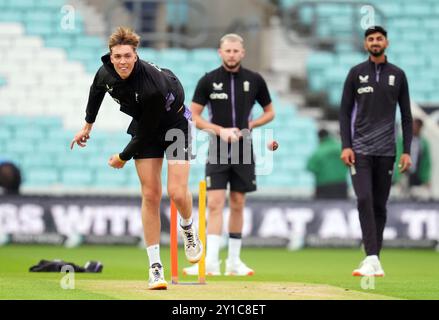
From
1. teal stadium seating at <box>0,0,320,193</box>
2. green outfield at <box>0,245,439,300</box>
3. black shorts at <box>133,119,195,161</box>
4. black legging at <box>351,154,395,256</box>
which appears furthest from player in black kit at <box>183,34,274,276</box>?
teal stadium seating at <box>0,0,320,193</box>

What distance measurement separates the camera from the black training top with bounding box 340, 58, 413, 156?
12031 mm

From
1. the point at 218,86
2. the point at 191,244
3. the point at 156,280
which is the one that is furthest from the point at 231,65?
the point at 156,280

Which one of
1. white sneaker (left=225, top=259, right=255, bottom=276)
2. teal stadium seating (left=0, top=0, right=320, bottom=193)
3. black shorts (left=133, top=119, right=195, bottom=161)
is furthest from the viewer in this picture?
teal stadium seating (left=0, top=0, right=320, bottom=193)

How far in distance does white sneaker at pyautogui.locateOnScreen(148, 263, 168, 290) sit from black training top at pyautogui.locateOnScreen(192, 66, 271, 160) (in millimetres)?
3245

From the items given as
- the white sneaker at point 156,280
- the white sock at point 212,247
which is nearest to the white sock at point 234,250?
the white sock at point 212,247

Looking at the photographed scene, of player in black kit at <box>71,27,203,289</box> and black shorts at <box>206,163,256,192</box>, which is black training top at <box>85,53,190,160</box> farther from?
black shorts at <box>206,163,256,192</box>

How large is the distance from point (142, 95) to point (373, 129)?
3654 mm

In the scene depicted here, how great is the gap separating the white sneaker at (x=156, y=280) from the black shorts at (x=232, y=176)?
10.1 feet

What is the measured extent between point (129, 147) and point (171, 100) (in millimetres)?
533

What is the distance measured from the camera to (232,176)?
12586mm

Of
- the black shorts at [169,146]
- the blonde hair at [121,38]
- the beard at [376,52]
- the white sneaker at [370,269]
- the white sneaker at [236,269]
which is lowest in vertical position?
the white sneaker at [236,269]

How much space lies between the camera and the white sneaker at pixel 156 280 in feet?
30.5

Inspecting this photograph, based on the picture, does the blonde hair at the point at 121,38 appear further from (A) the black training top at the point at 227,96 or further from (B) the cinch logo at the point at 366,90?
(B) the cinch logo at the point at 366,90

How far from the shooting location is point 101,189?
21.1m
